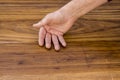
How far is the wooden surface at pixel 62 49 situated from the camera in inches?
31.0

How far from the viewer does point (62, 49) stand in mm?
887

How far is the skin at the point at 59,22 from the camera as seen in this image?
35.3 inches

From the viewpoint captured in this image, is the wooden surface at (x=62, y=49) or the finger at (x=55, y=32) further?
the finger at (x=55, y=32)

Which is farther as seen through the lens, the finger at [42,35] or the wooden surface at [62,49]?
the finger at [42,35]

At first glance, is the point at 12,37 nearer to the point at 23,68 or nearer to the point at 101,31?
the point at 23,68

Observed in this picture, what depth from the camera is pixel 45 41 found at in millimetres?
899

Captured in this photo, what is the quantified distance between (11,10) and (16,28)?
0.14m

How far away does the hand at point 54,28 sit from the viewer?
2.92 ft

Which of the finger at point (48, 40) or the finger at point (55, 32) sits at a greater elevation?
the finger at point (55, 32)

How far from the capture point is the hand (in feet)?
2.92

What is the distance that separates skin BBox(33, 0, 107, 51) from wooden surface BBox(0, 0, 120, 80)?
31 millimetres

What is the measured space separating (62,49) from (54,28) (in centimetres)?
10

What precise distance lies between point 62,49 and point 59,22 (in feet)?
0.39

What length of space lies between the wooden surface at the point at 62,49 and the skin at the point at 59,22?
0.03 metres
